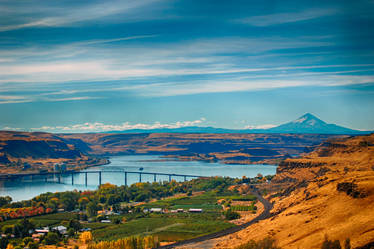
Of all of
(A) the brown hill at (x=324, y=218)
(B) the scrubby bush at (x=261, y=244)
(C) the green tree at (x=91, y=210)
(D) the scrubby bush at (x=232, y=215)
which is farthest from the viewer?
(C) the green tree at (x=91, y=210)

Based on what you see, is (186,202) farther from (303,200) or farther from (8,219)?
(303,200)

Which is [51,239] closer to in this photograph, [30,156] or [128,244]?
[128,244]

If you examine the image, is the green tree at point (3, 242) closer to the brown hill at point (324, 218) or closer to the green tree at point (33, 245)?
the green tree at point (33, 245)

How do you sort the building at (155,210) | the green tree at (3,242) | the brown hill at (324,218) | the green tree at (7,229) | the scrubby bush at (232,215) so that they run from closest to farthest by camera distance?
the brown hill at (324,218) < the green tree at (3,242) < the green tree at (7,229) < the scrubby bush at (232,215) < the building at (155,210)

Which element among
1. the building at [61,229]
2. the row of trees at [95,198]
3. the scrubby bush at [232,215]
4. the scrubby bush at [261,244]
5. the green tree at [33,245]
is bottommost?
the row of trees at [95,198]

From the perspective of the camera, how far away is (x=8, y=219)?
65312 mm

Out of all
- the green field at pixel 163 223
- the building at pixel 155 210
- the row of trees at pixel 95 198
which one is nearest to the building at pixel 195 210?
the green field at pixel 163 223

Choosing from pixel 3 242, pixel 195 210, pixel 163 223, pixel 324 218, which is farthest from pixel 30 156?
pixel 324 218

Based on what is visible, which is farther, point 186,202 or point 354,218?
point 186,202

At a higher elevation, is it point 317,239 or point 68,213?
point 317,239

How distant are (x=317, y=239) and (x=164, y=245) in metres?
18.2

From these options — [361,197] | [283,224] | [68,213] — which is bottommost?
[68,213]

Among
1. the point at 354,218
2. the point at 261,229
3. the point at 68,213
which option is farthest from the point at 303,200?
the point at 68,213

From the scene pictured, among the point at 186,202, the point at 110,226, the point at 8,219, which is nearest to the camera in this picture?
the point at 110,226
